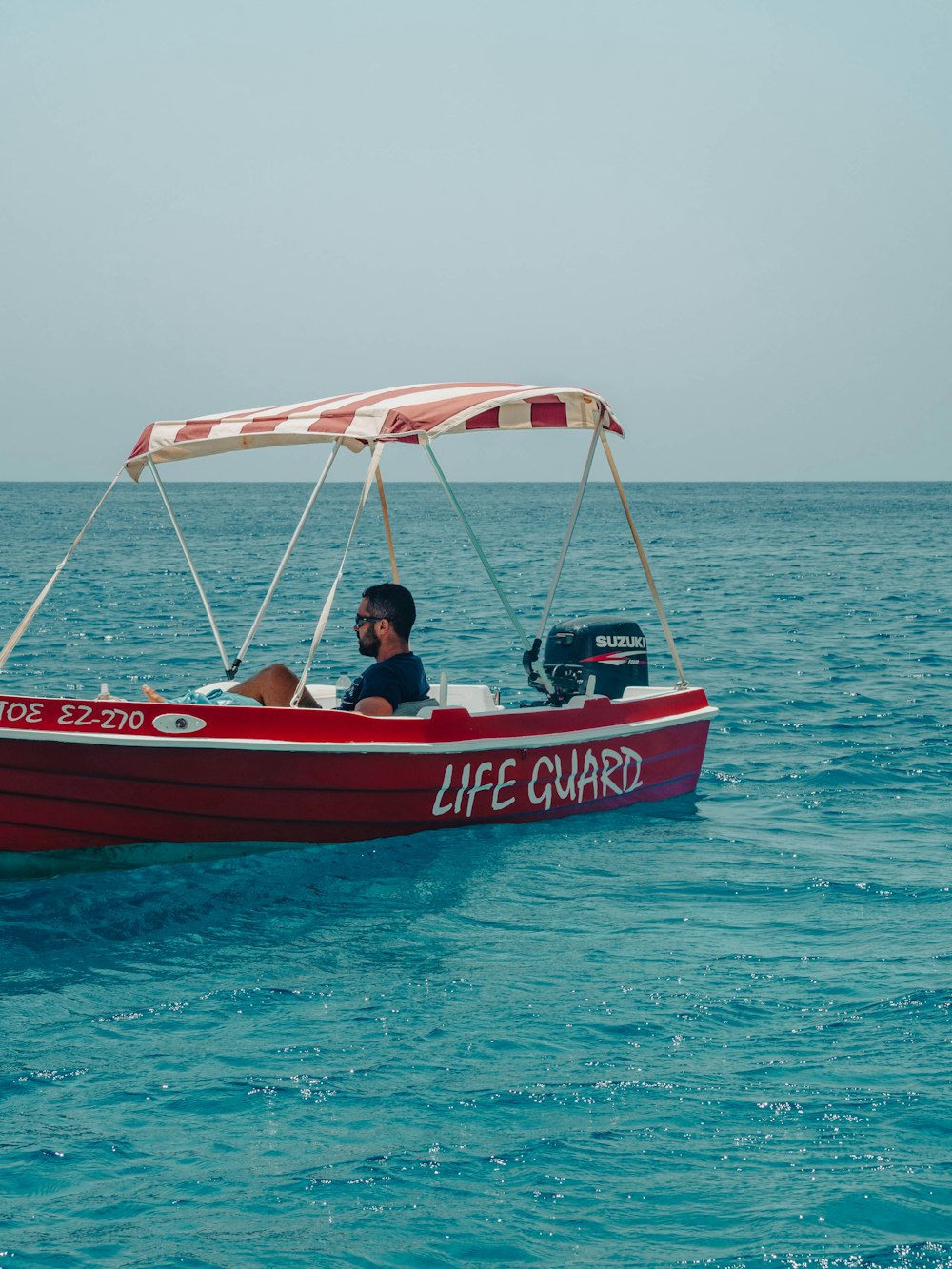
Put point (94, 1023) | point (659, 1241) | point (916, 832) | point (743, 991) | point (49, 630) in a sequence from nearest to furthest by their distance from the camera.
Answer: point (659, 1241) < point (94, 1023) < point (743, 991) < point (916, 832) < point (49, 630)

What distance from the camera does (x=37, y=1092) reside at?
526 centimetres

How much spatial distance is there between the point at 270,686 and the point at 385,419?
1920mm

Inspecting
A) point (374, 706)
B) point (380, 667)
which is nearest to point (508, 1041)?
point (374, 706)

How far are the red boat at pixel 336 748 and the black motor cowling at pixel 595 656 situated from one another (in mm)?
138

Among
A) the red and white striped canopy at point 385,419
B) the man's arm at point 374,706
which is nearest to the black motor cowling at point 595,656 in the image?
the red and white striped canopy at point 385,419

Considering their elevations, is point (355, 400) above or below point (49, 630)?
above

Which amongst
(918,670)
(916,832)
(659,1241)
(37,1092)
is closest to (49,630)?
(918,670)

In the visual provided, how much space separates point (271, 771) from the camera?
315 inches

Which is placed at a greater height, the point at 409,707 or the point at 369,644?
the point at 369,644

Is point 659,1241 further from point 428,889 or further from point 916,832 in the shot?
point 916,832

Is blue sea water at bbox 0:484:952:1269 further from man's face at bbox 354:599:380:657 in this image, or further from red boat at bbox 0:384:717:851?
man's face at bbox 354:599:380:657

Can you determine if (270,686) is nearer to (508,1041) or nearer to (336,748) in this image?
(336,748)

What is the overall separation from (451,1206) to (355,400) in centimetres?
568

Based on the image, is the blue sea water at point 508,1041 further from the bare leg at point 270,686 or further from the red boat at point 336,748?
the bare leg at point 270,686
